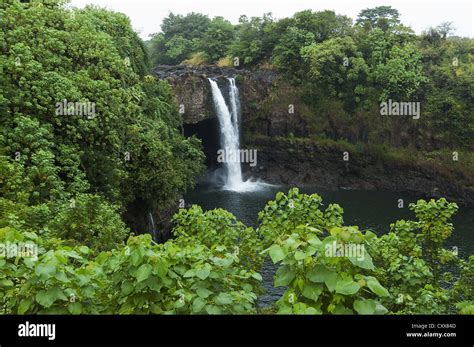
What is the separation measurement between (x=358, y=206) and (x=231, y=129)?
A: 44.4 ft

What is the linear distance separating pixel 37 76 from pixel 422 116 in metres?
34.3

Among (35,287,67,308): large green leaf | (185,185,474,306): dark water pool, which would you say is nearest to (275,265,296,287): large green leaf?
(35,287,67,308): large green leaf

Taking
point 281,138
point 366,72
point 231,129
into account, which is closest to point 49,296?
point 231,129

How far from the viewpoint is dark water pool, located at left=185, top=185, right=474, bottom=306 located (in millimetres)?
29094

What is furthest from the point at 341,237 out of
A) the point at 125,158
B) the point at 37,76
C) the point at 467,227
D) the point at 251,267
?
the point at 467,227

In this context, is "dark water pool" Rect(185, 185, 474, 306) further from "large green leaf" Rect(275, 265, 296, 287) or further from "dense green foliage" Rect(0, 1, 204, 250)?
"large green leaf" Rect(275, 265, 296, 287)

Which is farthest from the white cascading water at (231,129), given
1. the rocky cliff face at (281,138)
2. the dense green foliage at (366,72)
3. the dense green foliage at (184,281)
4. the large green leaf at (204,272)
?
the large green leaf at (204,272)

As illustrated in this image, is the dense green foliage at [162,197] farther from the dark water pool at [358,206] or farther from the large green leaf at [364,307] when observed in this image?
the dark water pool at [358,206]

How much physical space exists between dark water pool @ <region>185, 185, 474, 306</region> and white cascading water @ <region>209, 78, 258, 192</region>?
274cm

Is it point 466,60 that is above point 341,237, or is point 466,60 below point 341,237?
above

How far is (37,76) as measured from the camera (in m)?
14.5

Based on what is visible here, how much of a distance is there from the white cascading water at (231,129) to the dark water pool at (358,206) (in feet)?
8.98
